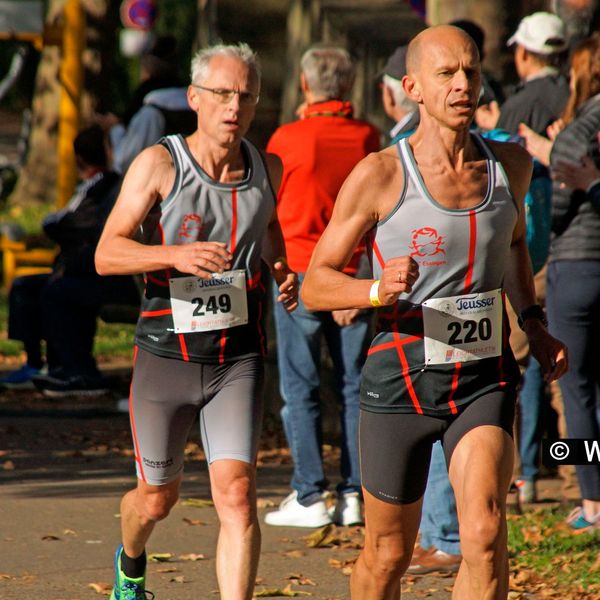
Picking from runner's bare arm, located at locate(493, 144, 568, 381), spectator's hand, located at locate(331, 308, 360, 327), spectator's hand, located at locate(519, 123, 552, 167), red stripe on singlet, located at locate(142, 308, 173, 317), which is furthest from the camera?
spectator's hand, located at locate(331, 308, 360, 327)

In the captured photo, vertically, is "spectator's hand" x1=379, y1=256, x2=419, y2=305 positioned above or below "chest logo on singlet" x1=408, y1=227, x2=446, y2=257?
below

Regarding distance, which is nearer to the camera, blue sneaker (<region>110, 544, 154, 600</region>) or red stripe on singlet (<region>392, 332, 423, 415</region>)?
red stripe on singlet (<region>392, 332, 423, 415</region>)

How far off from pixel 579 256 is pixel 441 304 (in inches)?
89.5

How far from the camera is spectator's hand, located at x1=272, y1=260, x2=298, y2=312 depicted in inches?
207

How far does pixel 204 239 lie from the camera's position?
5.13 m

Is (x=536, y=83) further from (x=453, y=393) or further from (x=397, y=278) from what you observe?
(x=397, y=278)

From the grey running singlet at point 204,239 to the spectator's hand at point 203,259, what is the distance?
32cm

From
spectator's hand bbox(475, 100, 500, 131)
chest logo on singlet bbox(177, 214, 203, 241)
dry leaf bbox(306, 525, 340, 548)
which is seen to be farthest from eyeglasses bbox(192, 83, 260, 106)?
dry leaf bbox(306, 525, 340, 548)

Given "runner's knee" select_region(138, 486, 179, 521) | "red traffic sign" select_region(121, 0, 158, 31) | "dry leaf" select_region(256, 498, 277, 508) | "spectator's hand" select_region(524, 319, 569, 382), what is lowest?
"dry leaf" select_region(256, 498, 277, 508)

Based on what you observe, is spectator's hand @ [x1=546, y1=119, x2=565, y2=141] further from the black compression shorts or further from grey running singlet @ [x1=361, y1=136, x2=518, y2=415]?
the black compression shorts

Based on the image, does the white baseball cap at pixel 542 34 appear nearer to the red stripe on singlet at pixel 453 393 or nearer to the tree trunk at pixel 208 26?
the tree trunk at pixel 208 26

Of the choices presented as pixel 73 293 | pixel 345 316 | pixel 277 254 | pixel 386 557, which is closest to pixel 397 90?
pixel 345 316

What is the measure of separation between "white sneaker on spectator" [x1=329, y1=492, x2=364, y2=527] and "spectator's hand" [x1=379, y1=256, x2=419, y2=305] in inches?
119

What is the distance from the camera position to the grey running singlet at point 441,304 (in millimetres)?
4363
